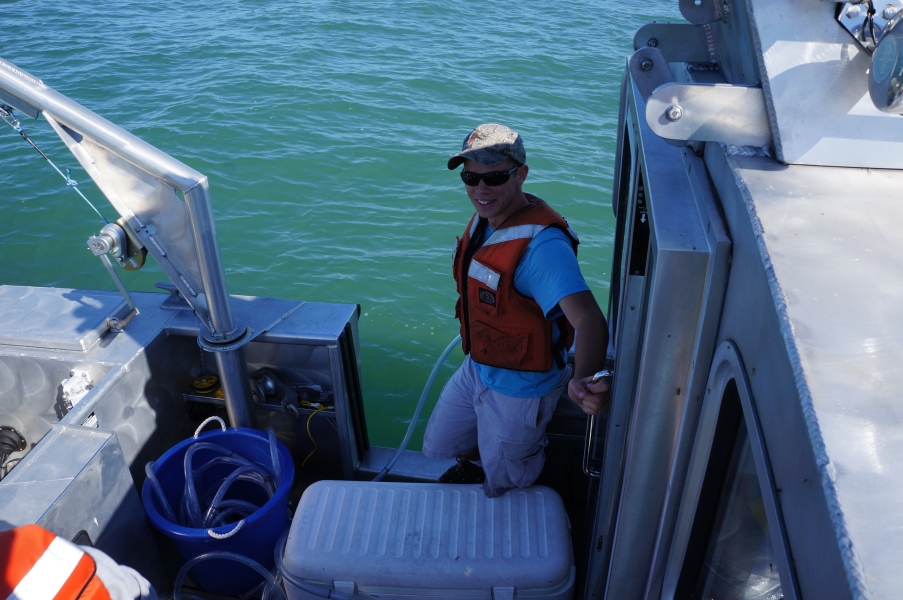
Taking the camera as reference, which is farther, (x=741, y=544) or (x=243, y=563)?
(x=243, y=563)

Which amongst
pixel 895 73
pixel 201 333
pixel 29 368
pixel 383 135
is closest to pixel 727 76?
pixel 895 73

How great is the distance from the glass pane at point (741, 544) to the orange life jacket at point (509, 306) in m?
1.05

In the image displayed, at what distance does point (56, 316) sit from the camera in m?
3.07

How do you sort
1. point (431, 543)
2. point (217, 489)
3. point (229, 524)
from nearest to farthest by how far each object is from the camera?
1. point (431, 543)
2. point (229, 524)
3. point (217, 489)

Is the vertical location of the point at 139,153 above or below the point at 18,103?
below

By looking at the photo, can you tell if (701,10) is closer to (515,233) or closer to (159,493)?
(515,233)

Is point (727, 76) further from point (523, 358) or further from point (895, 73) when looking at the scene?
point (523, 358)

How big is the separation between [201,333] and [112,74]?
8.56 m

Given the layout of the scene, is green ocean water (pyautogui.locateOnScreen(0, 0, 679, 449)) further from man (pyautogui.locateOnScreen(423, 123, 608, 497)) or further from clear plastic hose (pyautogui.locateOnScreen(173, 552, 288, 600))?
man (pyautogui.locateOnScreen(423, 123, 608, 497))

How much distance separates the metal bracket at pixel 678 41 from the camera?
222cm

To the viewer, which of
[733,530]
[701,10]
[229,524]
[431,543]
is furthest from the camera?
[229,524]

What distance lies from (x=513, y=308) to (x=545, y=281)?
20 cm

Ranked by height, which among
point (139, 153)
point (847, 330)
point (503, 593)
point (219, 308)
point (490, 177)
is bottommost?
point (503, 593)

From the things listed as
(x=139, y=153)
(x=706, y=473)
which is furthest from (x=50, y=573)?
(x=706, y=473)
